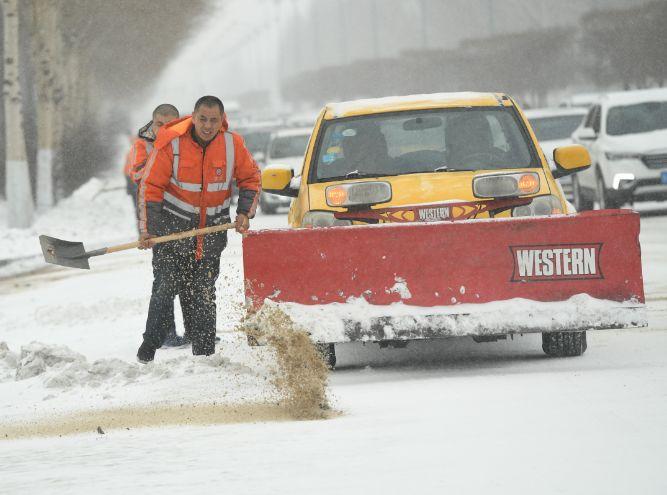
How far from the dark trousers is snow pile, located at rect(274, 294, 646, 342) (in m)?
1.20

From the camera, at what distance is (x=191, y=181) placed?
28.6 feet

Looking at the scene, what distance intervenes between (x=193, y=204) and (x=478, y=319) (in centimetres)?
190

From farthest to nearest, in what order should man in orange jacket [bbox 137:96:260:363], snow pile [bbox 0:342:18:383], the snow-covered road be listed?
snow pile [bbox 0:342:18:383] < man in orange jacket [bbox 137:96:260:363] < the snow-covered road

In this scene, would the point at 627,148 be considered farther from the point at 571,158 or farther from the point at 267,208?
the point at 571,158

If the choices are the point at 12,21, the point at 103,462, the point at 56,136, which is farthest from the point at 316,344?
the point at 56,136

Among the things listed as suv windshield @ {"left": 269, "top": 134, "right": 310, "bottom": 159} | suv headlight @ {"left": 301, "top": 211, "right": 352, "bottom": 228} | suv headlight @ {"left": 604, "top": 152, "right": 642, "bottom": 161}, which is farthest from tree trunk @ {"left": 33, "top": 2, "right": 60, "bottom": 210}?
suv headlight @ {"left": 301, "top": 211, "right": 352, "bottom": 228}

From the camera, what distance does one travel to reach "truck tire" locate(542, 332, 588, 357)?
8492 millimetres

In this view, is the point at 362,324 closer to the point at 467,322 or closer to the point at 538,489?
the point at 467,322

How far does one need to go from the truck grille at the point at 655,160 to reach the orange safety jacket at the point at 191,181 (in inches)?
482

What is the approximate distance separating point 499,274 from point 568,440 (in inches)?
86.0

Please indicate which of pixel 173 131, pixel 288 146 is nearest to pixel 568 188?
pixel 288 146

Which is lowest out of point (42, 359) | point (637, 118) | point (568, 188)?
point (42, 359)

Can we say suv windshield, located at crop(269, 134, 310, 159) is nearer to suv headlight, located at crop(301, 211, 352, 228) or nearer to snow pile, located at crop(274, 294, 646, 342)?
suv headlight, located at crop(301, 211, 352, 228)

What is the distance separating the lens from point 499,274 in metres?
7.96
